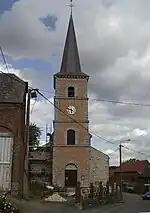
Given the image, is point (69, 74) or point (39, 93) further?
point (69, 74)

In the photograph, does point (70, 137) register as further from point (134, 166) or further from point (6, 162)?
point (134, 166)

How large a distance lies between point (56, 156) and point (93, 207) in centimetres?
2440

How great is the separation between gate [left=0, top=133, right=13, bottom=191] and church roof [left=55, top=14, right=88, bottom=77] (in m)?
30.0

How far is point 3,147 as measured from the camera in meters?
28.3

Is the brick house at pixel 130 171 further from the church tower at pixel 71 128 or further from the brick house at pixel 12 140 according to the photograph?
the brick house at pixel 12 140

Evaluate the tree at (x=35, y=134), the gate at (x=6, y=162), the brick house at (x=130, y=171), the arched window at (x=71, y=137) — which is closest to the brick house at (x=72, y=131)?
the arched window at (x=71, y=137)

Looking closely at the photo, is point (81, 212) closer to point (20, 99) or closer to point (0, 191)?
point (0, 191)

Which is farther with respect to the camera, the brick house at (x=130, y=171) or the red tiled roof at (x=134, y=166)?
the red tiled roof at (x=134, y=166)

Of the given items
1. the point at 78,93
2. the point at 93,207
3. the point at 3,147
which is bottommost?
the point at 93,207

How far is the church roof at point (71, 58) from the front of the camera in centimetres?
5823

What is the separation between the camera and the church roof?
58228 millimetres

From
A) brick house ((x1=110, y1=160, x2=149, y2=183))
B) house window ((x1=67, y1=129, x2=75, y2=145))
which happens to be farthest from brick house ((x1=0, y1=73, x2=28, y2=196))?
brick house ((x1=110, y1=160, x2=149, y2=183))

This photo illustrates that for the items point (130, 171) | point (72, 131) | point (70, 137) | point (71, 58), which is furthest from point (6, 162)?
point (130, 171)

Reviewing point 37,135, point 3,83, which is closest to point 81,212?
point 3,83
